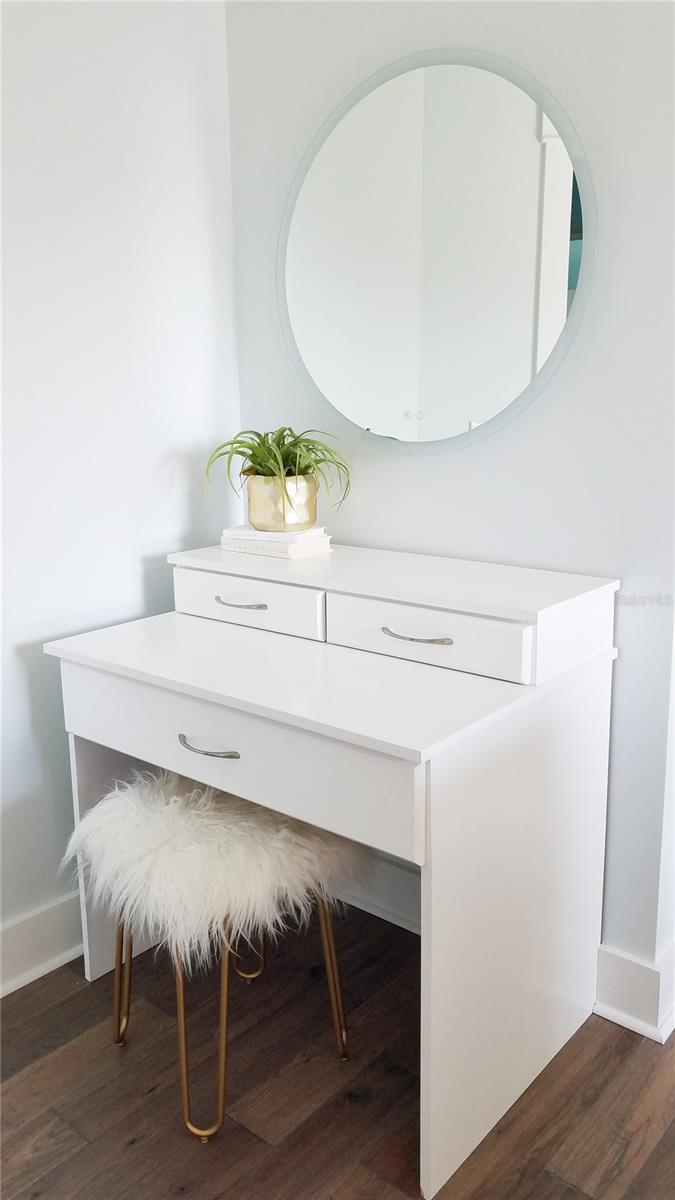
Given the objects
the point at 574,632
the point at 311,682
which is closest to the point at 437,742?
the point at 311,682

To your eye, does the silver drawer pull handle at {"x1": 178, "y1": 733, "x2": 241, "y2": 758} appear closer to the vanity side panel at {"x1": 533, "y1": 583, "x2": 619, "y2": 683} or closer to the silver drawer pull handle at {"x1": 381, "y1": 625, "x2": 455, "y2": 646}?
the silver drawer pull handle at {"x1": 381, "y1": 625, "x2": 455, "y2": 646}

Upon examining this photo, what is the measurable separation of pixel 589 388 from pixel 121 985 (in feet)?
4.47

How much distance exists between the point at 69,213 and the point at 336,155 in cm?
56

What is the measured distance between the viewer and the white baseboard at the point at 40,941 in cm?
183

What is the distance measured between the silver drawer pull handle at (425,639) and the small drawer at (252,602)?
146 millimetres

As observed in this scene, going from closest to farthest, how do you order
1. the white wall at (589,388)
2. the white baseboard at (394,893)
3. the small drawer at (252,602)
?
the white wall at (589,388) → the small drawer at (252,602) → the white baseboard at (394,893)

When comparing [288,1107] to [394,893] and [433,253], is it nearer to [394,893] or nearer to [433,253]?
[394,893]

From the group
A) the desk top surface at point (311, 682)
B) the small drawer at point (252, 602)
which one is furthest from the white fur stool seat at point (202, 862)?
the small drawer at point (252, 602)

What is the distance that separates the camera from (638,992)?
1.70 meters

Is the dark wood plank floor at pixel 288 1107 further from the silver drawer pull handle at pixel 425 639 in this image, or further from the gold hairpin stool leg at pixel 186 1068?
→ the silver drawer pull handle at pixel 425 639

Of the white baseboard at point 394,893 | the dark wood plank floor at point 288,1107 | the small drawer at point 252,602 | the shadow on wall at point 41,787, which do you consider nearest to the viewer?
the dark wood plank floor at point 288,1107

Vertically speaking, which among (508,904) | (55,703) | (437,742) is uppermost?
(437,742)

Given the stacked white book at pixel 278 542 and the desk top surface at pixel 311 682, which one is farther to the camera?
the stacked white book at pixel 278 542

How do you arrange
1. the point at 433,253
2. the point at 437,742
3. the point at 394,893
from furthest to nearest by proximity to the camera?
the point at 394,893 < the point at 433,253 < the point at 437,742
